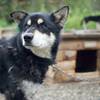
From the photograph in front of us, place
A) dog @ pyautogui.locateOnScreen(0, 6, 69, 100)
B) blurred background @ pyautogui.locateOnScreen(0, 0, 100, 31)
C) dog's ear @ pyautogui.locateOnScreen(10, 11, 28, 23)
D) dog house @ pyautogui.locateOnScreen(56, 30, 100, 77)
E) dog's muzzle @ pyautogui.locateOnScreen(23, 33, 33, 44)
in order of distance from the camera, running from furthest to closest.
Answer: blurred background @ pyautogui.locateOnScreen(0, 0, 100, 31), dog house @ pyautogui.locateOnScreen(56, 30, 100, 77), dog's ear @ pyautogui.locateOnScreen(10, 11, 28, 23), dog @ pyautogui.locateOnScreen(0, 6, 69, 100), dog's muzzle @ pyautogui.locateOnScreen(23, 33, 33, 44)

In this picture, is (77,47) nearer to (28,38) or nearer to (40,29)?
(40,29)

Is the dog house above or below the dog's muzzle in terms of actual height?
below

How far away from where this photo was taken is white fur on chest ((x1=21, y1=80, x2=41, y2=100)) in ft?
18.0

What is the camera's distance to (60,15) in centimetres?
575

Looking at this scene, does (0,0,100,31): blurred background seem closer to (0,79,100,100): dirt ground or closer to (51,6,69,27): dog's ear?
(0,79,100,100): dirt ground

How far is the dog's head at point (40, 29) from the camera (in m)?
5.43

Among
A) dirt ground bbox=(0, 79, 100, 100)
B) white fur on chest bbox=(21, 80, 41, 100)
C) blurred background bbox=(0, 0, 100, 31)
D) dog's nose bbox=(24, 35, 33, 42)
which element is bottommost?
blurred background bbox=(0, 0, 100, 31)

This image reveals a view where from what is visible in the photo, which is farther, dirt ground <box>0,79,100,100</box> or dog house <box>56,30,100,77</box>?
dog house <box>56,30,100,77</box>

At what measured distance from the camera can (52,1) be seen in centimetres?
1198

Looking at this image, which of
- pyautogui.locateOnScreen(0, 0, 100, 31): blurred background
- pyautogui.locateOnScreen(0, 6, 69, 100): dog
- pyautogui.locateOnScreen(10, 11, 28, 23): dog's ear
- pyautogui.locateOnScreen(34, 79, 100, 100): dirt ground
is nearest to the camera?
pyautogui.locateOnScreen(0, 6, 69, 100): dog

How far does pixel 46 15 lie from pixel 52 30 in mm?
188

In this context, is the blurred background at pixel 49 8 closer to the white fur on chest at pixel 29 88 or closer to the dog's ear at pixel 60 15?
the dog's ear at pixel 60 15

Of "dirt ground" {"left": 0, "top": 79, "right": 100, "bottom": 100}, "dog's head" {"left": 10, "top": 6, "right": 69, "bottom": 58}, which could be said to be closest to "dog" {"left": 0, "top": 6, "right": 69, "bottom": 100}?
"dog's head" {"left": 10, "top": 6, "right": 69, "bottom": 58}

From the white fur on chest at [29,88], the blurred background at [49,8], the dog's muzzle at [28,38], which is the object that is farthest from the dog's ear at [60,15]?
the blurred background at [49,8]
